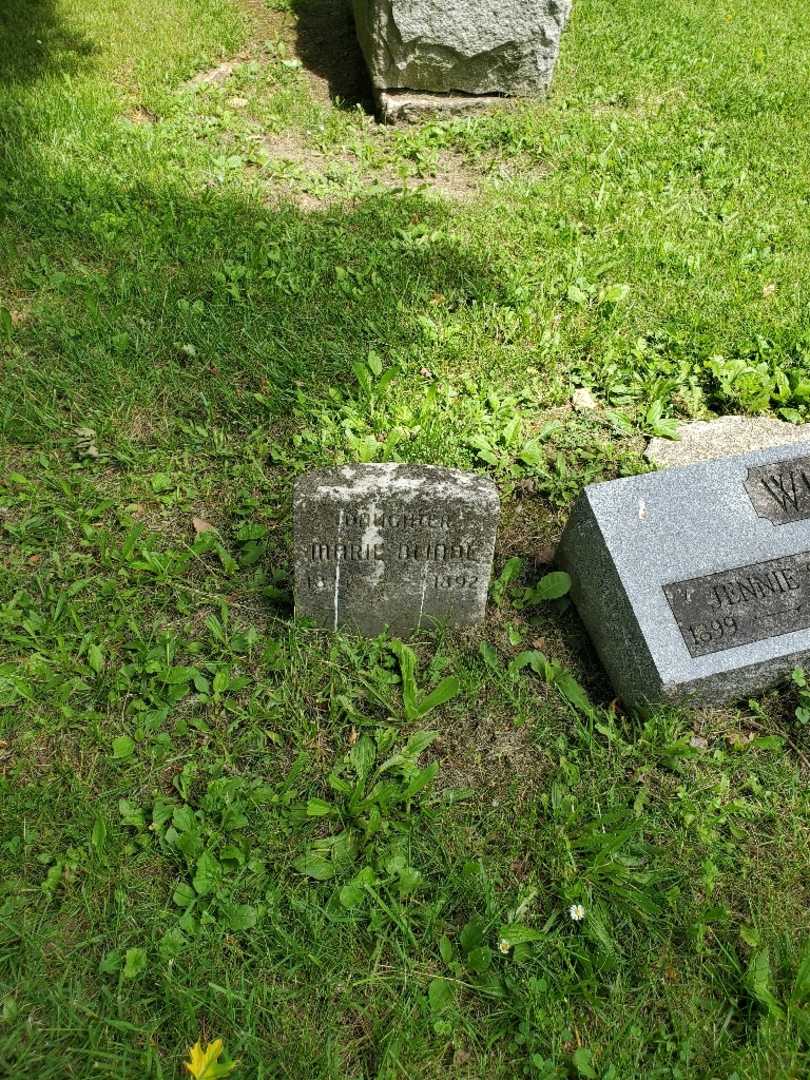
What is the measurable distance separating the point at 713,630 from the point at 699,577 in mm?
175

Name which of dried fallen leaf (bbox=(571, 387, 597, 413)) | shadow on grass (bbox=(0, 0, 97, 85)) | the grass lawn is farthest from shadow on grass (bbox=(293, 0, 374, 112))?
dried fallen leaf (bbox=(571, 387, 597, 413))

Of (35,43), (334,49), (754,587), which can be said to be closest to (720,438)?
(754,587)

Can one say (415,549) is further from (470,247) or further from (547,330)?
(470,247)

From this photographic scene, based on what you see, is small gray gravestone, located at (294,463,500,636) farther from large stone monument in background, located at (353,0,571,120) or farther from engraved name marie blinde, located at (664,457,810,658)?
large stone monument in background, located at (353,0,571,120)

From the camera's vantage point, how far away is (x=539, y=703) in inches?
104

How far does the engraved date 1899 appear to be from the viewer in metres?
2.49

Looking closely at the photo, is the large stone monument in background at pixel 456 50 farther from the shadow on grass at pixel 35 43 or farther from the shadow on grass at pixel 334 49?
the shadow on grass at pixel 35 43

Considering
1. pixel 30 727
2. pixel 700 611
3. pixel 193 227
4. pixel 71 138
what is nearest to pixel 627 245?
pixel 193 227

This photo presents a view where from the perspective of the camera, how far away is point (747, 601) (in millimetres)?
2555

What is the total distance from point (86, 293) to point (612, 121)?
154 inches

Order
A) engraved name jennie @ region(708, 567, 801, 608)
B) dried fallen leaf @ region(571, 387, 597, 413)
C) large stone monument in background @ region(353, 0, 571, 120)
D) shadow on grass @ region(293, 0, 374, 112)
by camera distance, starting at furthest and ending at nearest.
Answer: shadow on grass @ region(293, 0, 374, 112) → large stone monument in background @ region(353, 0, 571, 120) → dried fallen leaf @ region(571, 387, 597, 413) → engraved name jennie @ region(708, 567, 801, 608)

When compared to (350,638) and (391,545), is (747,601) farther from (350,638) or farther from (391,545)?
(350,638)

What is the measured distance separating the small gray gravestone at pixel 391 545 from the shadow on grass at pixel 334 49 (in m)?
4.49

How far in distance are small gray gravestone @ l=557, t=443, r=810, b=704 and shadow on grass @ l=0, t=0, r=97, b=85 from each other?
18.0 feet
